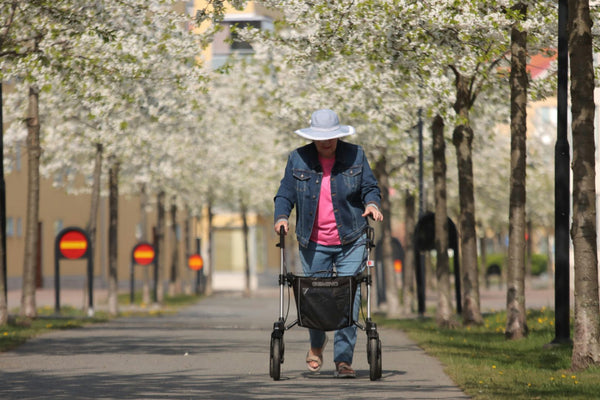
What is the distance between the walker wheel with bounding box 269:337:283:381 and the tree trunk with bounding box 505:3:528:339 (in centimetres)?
585

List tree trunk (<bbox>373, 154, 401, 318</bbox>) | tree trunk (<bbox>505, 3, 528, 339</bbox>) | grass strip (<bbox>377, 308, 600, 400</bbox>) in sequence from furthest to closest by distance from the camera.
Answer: tree trunk (<bbox>373, 154, 401, 318</bbox>) → tree trunk (<bbox>505, 3, 528, 339</bbox>) → grass strip (<bbox>377, 308, 600, 400</bbox>)

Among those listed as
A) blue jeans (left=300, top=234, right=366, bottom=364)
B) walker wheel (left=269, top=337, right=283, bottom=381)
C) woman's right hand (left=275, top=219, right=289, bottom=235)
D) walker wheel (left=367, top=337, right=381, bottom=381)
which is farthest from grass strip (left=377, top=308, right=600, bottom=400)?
woman's right hand (left=275, top=219, right=289, bottom=235)

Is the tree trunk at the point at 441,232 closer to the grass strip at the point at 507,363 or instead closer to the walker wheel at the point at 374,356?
the grass strip at the point at 507,363

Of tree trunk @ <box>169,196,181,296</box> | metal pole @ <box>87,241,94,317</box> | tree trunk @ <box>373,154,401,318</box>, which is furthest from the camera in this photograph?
tree trunk @ <box>169,196,181,296</box>

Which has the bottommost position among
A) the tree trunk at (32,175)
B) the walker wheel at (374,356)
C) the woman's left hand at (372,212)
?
the walker wheel at (374,356)

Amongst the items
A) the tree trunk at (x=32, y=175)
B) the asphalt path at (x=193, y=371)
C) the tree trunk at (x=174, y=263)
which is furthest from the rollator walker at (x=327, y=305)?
the tree trunk at (x=174, y=263)

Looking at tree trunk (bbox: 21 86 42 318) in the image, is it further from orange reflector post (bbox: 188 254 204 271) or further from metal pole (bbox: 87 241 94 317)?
orange reflector post (bbox: 188 254 204 271)

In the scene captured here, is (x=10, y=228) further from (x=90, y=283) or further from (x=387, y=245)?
(x=90, y=283)

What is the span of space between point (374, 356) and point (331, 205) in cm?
115

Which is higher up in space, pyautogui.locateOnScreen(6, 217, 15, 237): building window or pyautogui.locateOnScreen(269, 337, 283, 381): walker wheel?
pyautogui.locateOnScreen(6, 217, 15, 237): building window

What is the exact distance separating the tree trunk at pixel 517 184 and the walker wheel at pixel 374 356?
18.3ft

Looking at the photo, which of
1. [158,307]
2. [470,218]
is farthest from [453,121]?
[158,307]

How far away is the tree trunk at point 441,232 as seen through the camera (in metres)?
18.9

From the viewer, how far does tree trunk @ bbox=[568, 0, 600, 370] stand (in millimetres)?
10258
